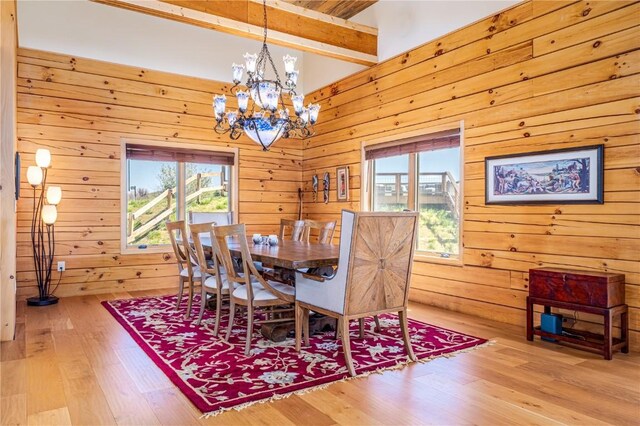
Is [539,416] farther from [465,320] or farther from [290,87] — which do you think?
[290,87]

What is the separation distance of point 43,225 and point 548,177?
538cm

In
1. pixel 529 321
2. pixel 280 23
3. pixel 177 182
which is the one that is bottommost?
pixel 529 321

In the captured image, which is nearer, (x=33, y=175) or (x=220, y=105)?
(x=220, y=105)

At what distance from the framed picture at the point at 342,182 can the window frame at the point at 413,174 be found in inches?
11.4

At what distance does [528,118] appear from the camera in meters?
3.92

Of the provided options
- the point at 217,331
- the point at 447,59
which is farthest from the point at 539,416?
the point at 447,59

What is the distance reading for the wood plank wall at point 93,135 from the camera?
512 cm

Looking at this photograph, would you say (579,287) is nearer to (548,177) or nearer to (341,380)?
(548,177)

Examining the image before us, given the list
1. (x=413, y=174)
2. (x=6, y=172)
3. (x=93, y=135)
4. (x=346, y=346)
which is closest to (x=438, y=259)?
(x=413, y=174)

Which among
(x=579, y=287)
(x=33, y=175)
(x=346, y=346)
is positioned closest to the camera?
(x=346, y=346)

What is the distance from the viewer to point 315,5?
18.7 ft

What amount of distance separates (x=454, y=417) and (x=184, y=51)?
5672 mm

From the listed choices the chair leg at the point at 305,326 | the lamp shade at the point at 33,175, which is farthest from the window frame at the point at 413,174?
the lamp shade at the point at 33,175

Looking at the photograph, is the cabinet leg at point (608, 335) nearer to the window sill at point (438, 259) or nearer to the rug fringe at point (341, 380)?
the rug fringe at point (341, 380)
